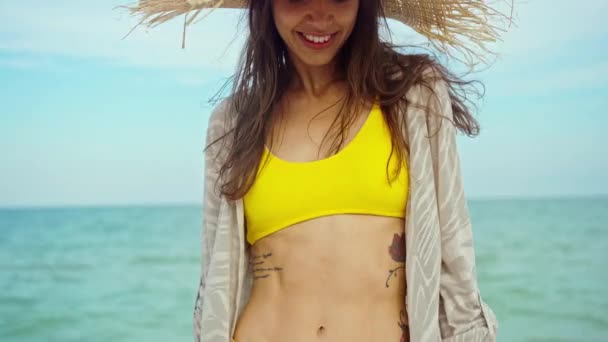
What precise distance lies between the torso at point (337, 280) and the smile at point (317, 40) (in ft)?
0.66

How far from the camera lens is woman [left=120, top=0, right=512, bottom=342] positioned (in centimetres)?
213

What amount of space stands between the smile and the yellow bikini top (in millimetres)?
212

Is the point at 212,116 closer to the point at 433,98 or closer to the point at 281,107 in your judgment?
the point at 281,107

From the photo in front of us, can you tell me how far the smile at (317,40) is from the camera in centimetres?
222

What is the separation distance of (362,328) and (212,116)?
0.80 metres

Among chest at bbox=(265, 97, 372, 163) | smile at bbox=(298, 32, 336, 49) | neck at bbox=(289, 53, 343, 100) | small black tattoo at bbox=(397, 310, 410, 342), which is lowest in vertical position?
small black tattoo at bbox=(397, 310, 410, 342)

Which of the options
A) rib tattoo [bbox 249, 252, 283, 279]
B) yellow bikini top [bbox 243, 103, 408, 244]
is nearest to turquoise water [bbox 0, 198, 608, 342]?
rib tattoo [bbox 249, 252, 283, 279]

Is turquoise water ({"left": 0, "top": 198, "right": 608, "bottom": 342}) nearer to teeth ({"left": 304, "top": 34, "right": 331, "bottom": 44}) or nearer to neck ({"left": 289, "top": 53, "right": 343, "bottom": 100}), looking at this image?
neck ({"left": 289, "top": 53, "right": 343, "bottom": 100})

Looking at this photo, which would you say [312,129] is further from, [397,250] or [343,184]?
[397,250]

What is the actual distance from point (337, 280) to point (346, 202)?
201 millimetres

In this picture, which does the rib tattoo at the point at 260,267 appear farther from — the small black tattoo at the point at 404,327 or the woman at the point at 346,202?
the small black tattoo at the point at 404,327

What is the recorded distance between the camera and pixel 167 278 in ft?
37.7

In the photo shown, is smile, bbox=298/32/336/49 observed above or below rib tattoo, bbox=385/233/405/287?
above

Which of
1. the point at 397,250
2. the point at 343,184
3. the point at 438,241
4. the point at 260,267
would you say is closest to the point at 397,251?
the point at 397,250
